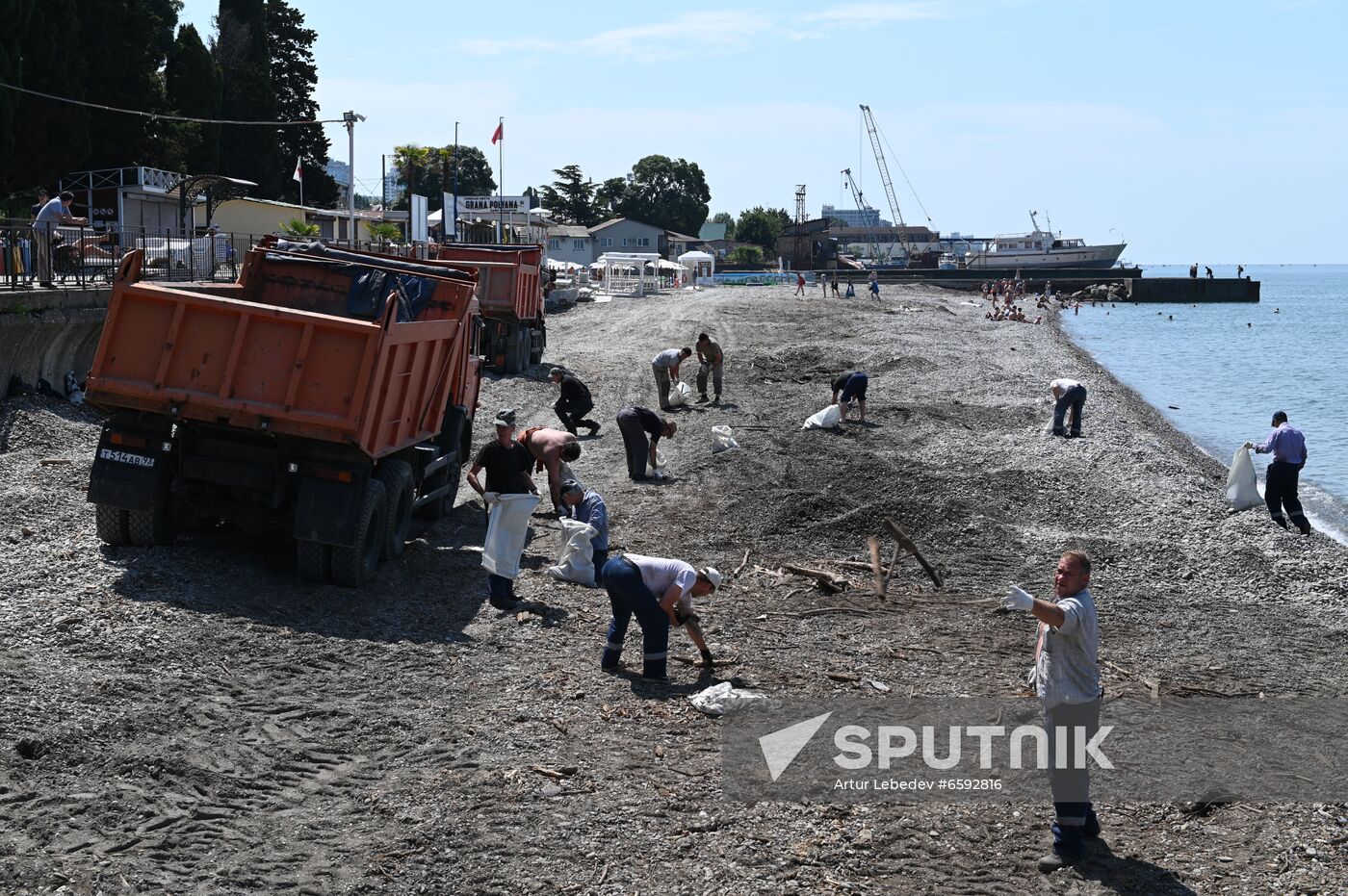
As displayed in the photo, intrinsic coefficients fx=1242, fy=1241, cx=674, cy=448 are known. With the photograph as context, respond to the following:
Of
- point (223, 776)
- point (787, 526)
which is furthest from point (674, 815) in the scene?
point (787, 526)

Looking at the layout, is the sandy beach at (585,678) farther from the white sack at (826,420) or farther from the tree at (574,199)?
the tree at (574,199)

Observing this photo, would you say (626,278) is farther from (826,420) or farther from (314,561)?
(314,561)

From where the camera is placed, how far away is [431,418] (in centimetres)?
1211

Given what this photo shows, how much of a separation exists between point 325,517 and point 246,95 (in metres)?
51.5

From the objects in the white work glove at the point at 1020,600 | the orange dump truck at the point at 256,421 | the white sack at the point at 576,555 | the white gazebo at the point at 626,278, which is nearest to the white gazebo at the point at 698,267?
the white gazebo at the point at 626,278

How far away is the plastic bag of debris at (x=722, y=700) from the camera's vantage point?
26.6 ft

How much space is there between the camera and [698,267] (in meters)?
85.3

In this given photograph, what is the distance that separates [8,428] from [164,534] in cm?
680

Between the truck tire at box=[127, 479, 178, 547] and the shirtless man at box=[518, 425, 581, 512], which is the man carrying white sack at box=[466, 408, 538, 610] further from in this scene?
the truck tire at box=[127, 479, 178, 547]

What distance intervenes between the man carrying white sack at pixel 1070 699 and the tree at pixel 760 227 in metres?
147

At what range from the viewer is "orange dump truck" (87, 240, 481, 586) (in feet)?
31.7

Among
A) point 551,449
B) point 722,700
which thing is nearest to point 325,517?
point 551,449

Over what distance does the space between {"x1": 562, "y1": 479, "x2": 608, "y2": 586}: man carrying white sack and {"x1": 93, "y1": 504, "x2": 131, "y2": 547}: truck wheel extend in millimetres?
3697

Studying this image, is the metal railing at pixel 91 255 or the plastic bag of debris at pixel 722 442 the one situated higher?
the metal railing at pixel 91 255
